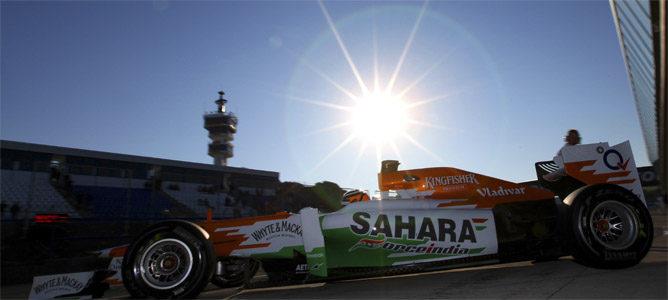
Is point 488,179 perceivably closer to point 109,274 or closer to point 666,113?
point 109,274

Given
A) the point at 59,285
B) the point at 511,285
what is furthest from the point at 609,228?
the point at 59,285

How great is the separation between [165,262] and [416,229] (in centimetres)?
230

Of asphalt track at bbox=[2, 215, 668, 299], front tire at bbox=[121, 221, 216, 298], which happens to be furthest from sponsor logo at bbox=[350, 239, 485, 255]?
front tire at bbox=[121, 221, 216, 298]

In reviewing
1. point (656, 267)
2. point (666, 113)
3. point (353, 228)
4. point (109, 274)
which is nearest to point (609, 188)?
point (656, 267)

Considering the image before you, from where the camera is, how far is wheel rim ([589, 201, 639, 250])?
9.70ft

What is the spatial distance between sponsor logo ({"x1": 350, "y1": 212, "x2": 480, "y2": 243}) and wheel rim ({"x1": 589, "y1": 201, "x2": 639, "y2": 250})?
3.27ft

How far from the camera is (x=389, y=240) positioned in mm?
3088

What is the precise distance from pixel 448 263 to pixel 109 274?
3.31 meters

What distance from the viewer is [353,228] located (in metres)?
3.14

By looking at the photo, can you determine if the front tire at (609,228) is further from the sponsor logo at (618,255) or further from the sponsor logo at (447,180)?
the sponsor logo at (447,180)

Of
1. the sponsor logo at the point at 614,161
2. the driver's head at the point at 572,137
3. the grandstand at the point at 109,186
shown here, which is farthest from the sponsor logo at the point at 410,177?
the grandstand at the point at 109,186

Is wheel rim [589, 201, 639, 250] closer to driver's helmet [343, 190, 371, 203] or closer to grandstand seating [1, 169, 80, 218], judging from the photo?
driver's helmet [343, 190, 371, 203]

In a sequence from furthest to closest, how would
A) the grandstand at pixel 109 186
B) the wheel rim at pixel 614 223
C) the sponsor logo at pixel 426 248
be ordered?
1. the grandstand at pixel 109 186
2. the sponsor logo at pixel 426 248
3. the wheel rim at pixel 614 223

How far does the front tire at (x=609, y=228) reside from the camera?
9.25ft
